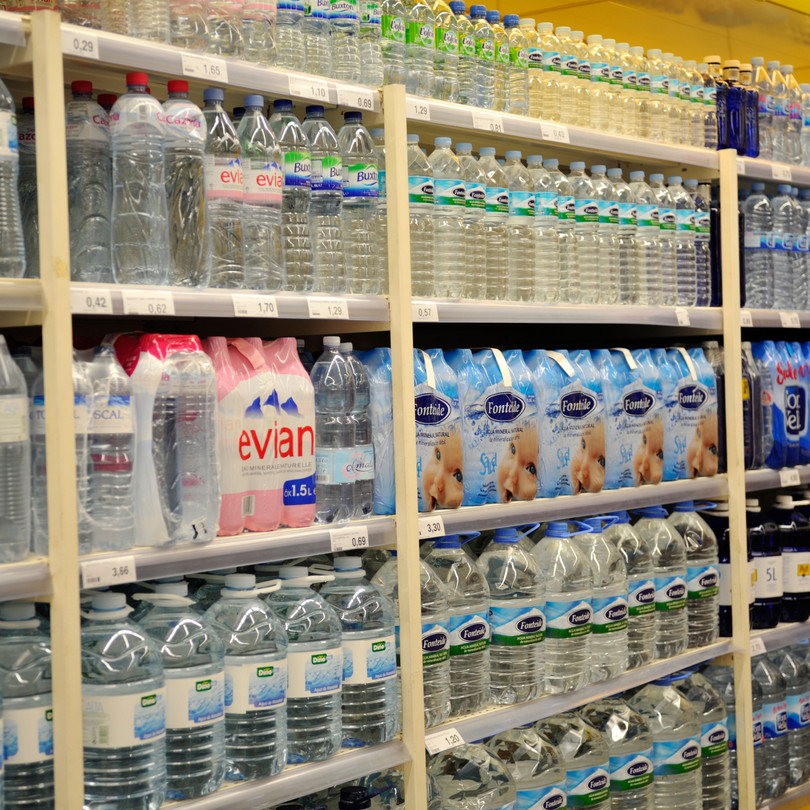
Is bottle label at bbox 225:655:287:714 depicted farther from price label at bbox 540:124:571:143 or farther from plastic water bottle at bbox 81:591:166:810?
price label at bbox 540:124:571:143

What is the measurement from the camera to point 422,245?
2.96 meters

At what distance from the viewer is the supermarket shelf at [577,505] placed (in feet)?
9.66

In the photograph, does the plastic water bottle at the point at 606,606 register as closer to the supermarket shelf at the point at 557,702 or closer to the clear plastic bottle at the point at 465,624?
the supermarket shelf at the point at 557,702

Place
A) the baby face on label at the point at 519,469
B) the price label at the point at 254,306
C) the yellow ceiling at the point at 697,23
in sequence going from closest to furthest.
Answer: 1. the price label at the point at 254,306
2. the baby face on label at the point at 519,469
3. the yellow ceiling at the point at 697,23

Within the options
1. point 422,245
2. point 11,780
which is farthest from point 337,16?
point 11,780

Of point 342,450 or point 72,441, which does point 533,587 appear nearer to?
point 342,450

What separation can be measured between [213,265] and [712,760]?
8.26ft

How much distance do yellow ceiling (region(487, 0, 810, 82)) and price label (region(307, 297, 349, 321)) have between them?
2860mm

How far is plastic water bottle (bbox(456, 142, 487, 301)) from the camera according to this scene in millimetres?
3055

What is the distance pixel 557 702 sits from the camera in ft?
10.3

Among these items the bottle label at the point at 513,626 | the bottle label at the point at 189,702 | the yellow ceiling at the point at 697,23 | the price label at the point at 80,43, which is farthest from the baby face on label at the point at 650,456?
the yellow ceiling at the point at 697,23

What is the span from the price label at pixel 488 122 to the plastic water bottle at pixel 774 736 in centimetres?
246

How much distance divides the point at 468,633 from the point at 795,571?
1.79 metres

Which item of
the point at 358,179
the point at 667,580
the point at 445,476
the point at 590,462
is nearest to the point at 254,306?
the point at 358,179
